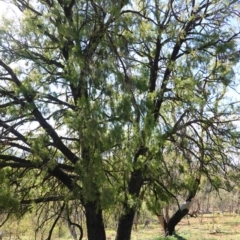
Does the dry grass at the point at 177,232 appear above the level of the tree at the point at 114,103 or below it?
below

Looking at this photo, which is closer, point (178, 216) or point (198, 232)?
point (178, 216)

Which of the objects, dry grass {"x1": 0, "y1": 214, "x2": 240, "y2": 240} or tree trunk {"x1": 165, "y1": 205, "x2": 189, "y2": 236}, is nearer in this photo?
dry grass {"x1": 0, "y1": 214, "x2": 240, "y2": 240}

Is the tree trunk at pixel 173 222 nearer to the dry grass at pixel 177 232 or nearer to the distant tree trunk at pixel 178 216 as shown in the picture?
the distant tree trunk at pixel 178 216

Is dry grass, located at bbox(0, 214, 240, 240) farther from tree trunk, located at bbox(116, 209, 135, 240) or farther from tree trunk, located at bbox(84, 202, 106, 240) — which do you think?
tree trunk, located at bbox(116, 209, 135, 240)

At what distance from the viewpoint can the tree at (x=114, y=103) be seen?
14.6ft

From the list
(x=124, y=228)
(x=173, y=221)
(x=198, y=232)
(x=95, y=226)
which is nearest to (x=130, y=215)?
(x=124, y=228)

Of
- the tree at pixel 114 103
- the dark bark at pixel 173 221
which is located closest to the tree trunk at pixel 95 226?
the tree at pixel 114 103

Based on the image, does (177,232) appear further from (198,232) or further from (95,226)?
(95,226)

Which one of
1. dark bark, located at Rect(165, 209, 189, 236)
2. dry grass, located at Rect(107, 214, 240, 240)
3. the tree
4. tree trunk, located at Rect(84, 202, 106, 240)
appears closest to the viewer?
the tree

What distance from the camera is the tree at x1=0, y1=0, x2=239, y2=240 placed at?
14.6 feet

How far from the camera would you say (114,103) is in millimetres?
4492

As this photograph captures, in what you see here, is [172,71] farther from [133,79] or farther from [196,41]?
[133,79]

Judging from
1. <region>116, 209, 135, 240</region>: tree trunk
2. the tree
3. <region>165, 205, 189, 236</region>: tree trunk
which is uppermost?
the tree

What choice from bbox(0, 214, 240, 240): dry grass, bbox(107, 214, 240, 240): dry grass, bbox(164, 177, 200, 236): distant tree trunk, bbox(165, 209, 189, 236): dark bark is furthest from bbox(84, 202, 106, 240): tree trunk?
bbox(107, 214, 240, 240): dry grass
